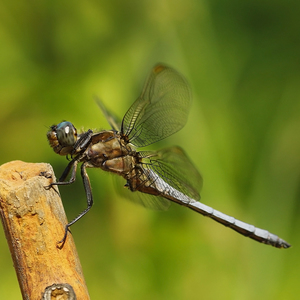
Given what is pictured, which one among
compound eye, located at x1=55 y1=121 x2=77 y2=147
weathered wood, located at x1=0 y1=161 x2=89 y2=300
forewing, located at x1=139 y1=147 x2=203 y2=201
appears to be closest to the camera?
weathered wood, located at x1=0 y1=161 x2=89 y2=300

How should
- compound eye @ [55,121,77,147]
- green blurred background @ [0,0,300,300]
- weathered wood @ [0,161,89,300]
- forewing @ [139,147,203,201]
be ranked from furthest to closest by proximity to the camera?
1. green blurred background @ [0,0,300,300]
2. forewing @ [139,147,203,201]
3. compound eye @ [55,121,77,147]
4. weathered wood @ [0,161,89,300]

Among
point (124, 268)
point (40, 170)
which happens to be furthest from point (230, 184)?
point (40, 170)

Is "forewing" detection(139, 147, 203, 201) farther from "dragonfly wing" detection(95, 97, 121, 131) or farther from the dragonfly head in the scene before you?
the dragonfly head

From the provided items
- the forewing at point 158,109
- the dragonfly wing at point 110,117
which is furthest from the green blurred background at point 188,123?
the forewing at point 158,109

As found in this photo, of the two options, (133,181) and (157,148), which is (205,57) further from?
(133,181)

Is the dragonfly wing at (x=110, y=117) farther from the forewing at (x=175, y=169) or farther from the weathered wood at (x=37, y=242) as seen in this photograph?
the weathered wood at (x=37, y=242)

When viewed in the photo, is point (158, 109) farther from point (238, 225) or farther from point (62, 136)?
point (238, 225)

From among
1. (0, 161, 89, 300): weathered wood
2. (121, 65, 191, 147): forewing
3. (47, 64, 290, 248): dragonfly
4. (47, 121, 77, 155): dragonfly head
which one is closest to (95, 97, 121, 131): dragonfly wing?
(47, 64, 290, 248): dragonfly
